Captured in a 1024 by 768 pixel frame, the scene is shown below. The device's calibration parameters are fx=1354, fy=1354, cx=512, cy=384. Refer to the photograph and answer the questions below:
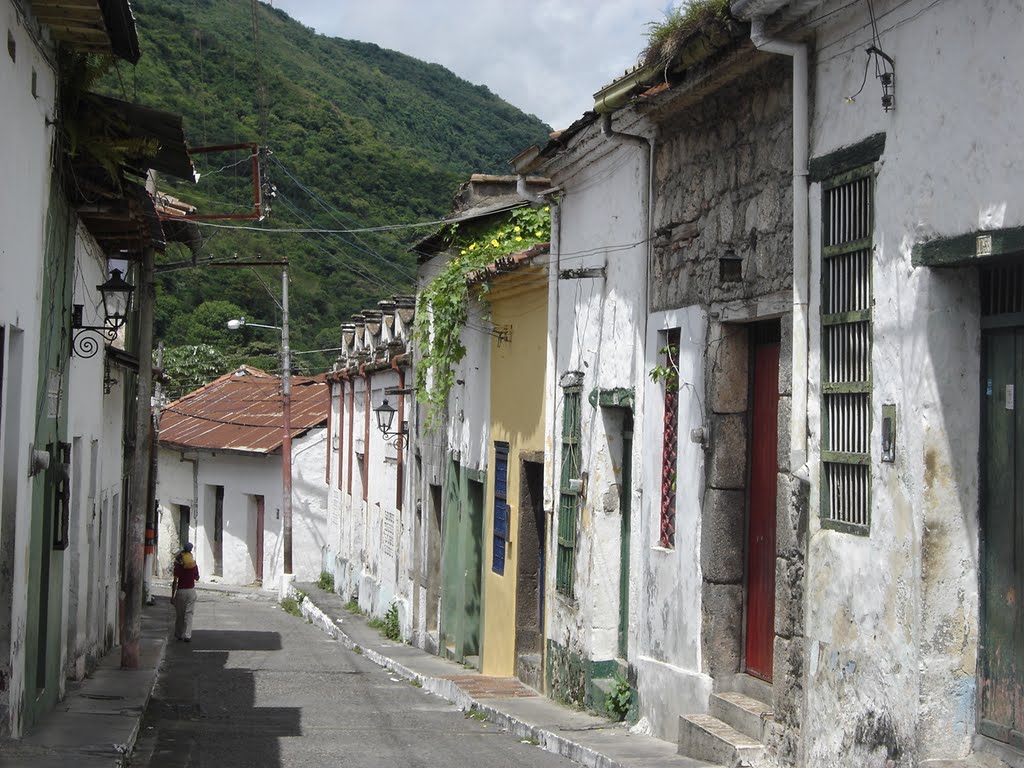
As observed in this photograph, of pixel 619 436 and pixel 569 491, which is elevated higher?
pixel 619 436

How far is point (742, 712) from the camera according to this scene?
8016mm

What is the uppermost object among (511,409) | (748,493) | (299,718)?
(511,409)

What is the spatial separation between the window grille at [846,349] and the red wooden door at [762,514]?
132 centimetres

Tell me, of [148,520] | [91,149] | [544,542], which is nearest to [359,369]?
[148,520]

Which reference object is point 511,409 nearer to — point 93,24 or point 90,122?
point 90,122

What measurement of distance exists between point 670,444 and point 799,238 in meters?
2.70

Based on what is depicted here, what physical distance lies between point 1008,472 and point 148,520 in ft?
49.6

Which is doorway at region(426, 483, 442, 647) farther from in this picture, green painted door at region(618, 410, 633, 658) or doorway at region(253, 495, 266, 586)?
doorway at region(253, 495, 266, 586)

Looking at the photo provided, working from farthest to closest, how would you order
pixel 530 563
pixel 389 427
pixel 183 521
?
pixel 183 521 → pixel 389 427 → pixel 530 563

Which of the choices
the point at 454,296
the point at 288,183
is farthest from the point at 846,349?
the point at 288,183

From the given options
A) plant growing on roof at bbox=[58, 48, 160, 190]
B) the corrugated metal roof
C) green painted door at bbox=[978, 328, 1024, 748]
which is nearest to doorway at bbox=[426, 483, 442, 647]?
plant growing on roof at bbox=[58, 48, 160, 190]

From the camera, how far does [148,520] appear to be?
19.0 meters

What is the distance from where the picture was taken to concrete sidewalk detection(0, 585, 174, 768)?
25.5ft

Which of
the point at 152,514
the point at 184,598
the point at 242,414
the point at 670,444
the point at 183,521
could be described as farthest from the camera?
the point at 242,414
